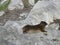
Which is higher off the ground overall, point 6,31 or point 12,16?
point 6,31

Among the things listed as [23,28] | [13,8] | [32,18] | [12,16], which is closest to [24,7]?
[13,8]

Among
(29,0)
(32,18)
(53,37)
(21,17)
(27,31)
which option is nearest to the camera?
(53,37)

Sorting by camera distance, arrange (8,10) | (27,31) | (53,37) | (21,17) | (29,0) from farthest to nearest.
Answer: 1. (29,0)
2. (8,10)
3. (21,17)
4. (27,31)
5. (53,37)

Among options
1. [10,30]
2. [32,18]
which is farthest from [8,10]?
[10,30]

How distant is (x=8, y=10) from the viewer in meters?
5.69

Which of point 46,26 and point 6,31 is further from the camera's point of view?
point 46,26

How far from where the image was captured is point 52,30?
12.3 ft

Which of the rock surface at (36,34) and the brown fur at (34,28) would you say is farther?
the brown fur at (34,28)

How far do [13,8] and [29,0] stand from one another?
69 cm

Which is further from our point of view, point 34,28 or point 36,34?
point 34,28

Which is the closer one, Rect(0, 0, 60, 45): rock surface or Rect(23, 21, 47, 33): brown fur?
Rect(0, 0, 60, 45): rock surface

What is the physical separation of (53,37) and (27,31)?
1.58ft

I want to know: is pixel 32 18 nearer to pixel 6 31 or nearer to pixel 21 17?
pixel 6 31

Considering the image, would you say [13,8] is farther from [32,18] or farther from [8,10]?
[32,18]
